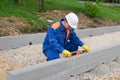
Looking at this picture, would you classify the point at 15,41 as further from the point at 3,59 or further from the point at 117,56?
the point at 117,56

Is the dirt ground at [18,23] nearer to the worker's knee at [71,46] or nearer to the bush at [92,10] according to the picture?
the bush at [92,10]

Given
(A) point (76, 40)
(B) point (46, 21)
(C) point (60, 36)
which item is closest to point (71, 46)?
(A) point (76, 40)

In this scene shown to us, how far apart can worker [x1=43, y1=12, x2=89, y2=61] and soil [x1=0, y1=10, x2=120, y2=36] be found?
4590 millimetres

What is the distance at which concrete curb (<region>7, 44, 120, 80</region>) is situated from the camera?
5.40 metres

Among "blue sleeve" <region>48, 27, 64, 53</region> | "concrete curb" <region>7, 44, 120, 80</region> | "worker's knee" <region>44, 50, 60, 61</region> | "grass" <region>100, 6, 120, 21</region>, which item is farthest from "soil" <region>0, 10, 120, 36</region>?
"blue sleeve" <region>48, 27, 64, 53</region>

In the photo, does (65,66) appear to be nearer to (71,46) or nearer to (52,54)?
(52,54)

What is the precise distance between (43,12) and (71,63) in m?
9.21

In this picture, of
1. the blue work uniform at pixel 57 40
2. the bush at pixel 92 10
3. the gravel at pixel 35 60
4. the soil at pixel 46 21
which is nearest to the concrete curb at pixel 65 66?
the gravel at pixel 35 60

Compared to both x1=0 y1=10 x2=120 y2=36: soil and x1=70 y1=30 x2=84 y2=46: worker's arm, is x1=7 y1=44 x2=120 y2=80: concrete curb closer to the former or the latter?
x1=70 y1=30 x2=84 y2=46: worker's arm

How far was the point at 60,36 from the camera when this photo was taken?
20.5 feet

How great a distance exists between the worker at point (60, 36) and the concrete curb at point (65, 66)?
0.29 metres

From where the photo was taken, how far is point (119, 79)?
7.20 m

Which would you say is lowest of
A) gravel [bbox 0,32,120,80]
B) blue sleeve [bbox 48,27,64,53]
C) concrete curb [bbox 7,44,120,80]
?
gravel [bbox 0,32,120,80]

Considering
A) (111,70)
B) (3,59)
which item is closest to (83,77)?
(111,70)
